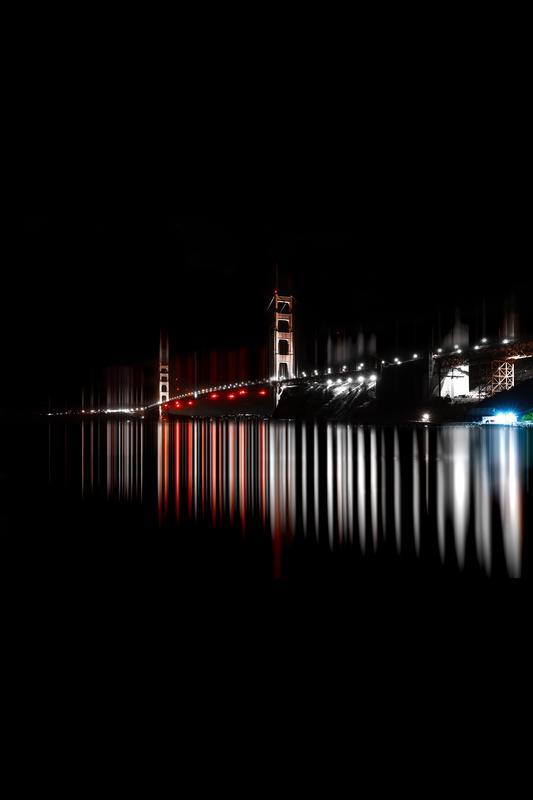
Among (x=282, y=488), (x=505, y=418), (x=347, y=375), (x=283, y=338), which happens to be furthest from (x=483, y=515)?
(x=283, y=338)

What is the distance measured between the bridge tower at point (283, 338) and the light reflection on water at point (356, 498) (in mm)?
43479

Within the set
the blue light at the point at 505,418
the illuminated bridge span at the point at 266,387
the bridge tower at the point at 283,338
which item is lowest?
the blue light at the point at 505,418

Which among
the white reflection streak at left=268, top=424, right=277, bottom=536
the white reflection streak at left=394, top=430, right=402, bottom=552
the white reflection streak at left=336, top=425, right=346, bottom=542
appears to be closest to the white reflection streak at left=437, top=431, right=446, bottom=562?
the white reflection streak at left=394, top=430, right=402, bottom=552

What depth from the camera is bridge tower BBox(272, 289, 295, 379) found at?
54.7 meters

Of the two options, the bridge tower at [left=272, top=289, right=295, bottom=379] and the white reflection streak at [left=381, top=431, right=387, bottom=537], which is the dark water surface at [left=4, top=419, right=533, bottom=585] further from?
the bridge tower at [left=272, top=289, right=295, bottom=379]

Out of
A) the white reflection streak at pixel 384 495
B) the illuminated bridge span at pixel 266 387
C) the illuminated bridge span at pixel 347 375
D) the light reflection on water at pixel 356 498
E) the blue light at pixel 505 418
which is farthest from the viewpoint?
the illuminated bridge span at pixel 266 387

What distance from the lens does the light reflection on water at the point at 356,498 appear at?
3.57 m

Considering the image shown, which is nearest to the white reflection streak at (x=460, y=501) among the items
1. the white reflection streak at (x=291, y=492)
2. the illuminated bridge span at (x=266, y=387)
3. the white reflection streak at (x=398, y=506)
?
the white reflection streak at (x=398, y=506)

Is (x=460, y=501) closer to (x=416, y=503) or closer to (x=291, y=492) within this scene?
(x=416, y=503)

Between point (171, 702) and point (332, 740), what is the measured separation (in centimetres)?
54

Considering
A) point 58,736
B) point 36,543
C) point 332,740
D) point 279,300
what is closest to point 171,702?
point 58,736

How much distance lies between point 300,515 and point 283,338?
5425 cm

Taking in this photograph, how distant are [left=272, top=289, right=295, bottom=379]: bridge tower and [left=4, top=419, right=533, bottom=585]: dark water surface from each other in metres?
44.4

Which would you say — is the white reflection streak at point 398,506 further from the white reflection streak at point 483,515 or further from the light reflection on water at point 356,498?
the white reflection streak at point 483,515
